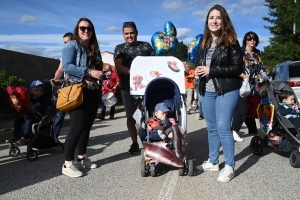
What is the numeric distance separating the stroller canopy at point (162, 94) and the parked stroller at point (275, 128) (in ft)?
4.63

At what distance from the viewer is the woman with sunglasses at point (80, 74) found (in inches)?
150

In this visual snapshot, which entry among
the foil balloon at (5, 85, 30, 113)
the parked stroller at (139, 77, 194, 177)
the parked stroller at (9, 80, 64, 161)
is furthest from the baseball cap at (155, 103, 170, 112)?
the foil balloon at (5, 85, 30, 113)

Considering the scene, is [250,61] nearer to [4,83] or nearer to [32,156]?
[32,156]

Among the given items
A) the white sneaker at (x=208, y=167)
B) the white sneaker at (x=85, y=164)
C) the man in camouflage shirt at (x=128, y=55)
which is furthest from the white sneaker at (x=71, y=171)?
the white sneaker at (x=208, y=167)

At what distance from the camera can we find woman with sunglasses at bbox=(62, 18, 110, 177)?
380 centimetres

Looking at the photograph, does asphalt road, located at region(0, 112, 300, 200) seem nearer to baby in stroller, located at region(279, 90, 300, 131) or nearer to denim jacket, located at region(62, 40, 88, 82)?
baby in stroller, located at region(279, 90, 300, 131)

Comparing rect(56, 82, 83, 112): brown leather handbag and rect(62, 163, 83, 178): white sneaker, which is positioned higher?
rect(56, 82, 83, 112): brown leather handbag

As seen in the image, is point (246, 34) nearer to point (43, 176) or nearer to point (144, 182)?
point (144, 182)

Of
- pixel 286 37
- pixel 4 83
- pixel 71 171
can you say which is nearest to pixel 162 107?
pixel 71 171

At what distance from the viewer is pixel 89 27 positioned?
3.96 m

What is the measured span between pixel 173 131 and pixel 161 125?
297 mm

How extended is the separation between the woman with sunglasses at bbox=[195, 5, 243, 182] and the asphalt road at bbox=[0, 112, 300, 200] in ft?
1.18

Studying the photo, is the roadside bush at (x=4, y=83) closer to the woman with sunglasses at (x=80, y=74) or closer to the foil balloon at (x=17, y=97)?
the foil balloon at (x=17, y=97)

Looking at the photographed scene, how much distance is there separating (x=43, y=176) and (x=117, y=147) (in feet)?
6.21
